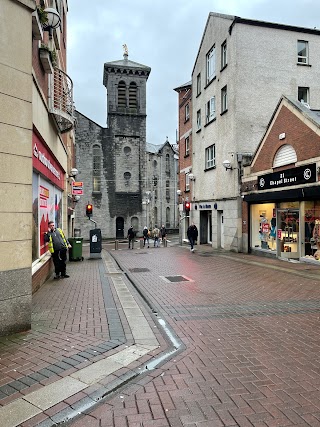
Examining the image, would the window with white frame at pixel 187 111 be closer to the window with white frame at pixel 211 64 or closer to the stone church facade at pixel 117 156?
the window with white frame at pixel 211 64

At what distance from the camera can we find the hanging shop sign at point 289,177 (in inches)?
497

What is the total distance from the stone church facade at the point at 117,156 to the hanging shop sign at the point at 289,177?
94.6 feet

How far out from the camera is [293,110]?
13.7 metres

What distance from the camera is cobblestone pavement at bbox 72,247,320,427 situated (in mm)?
3205

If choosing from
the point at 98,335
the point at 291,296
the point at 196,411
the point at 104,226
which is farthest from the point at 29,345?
the point at 104,226

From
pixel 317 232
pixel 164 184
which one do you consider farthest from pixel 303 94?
pixel 164 184

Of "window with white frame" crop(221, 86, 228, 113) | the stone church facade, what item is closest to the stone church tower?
the stone church facade

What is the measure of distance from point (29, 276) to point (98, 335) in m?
1.53

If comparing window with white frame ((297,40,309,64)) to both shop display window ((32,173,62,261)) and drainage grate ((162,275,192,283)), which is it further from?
shop display window ((32,173,62,261))

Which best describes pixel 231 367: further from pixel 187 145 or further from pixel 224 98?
pixel 187 145

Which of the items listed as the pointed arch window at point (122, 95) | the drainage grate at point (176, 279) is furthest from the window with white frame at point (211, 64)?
the pointed arch window at point (122, 95)

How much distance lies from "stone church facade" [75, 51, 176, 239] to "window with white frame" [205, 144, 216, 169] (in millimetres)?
21140

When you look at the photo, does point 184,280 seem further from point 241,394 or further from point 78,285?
point 241,394

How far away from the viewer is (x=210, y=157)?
23.0 metres
